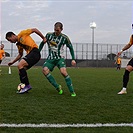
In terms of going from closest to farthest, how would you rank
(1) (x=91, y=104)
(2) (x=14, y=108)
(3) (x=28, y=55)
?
(2) (x=14, y=108)
(1) (x=91, y=104)
(3) (x=28, y=55)

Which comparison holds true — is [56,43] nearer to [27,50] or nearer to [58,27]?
[58,27]

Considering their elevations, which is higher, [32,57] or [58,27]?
[58,27]

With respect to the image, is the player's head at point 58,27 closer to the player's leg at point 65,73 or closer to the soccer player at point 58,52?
the soccer player at point 58,52

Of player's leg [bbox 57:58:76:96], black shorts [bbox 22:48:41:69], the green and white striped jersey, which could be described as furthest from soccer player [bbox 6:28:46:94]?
player's leg [bbox 57:58:76:96]

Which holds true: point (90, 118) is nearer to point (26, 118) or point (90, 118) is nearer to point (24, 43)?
point (26, 118)

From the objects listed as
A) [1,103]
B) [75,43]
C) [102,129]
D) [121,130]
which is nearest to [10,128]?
[102,129]

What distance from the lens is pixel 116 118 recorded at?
4230mm

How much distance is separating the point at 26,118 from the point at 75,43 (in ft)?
173

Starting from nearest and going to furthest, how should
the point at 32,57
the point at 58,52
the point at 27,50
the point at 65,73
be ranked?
the point at 65,73 → the point at 58,52 → the point at 32,57 → the point at 27,50

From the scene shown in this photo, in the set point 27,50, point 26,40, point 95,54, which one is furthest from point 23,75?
point 95,54

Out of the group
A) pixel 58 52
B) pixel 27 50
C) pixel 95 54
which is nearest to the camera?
pixel 58 52

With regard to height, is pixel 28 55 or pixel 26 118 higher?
pixel 28 55

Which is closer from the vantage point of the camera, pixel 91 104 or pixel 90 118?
pixel 90 118

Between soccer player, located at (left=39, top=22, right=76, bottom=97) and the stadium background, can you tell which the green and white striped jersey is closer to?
soccer player, located at (left=39, top=22, right=76, bottom=97)
